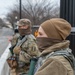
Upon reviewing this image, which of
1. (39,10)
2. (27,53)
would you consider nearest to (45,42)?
(27,53)

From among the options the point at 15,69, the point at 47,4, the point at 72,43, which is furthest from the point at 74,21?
the point at 47,4

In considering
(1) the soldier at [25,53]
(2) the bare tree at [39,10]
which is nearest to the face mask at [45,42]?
(1) the soldier at [25,53]

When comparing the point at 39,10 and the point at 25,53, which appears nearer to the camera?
the point at 25,53

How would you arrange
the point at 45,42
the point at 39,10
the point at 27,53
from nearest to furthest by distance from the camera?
the point at 45,42 < the point at 27,53 < the point at 39,10

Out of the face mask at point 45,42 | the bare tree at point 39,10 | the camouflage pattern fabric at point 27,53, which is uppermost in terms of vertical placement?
the face mask at point 45,42

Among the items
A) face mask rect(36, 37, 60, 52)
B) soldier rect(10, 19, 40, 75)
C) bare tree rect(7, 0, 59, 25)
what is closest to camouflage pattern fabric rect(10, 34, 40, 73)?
soldier rect(10, 19, 40, 75)

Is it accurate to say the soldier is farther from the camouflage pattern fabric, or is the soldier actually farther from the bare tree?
the bare tree

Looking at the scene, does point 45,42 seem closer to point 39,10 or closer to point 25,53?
point 25,53

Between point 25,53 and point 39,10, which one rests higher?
point 25,53

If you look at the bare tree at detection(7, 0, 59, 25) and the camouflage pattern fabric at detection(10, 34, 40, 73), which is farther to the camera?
the bare tree at detection(7, 0, 59, 25)

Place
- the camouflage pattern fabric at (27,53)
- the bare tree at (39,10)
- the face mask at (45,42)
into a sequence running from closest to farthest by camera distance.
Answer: the face mask at (45,42) < the camouflage pattern fabric at (27,53) < the bare tree at (39,10)

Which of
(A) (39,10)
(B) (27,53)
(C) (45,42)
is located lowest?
(A) (39,10)

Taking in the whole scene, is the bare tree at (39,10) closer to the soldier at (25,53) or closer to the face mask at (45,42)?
the soldier at (25,53)

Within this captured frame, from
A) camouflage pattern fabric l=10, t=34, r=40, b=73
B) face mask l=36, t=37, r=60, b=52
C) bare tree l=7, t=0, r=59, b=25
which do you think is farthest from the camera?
bare tree l=7, t=0, r=59, b=25
